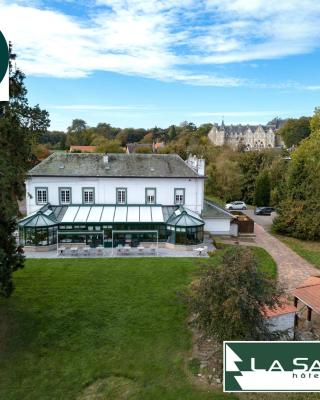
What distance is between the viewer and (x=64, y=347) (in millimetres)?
13492

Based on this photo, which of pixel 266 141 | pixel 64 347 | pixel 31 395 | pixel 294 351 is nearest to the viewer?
pixel 294 351

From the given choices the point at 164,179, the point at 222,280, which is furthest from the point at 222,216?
the point at 222,280

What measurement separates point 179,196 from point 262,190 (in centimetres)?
2039

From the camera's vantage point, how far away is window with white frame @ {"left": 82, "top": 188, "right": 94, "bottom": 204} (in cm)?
2892

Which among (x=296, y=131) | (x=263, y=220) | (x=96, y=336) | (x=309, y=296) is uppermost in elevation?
(x=296, y=131)

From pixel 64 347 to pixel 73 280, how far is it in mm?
5921

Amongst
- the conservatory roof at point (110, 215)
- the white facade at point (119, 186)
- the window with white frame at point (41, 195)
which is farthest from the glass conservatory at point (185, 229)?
the window with white frame at point (41, 195)

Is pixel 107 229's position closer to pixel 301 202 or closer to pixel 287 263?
pixel 287 263

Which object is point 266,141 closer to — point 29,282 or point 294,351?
point 29,282

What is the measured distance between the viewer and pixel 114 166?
29859mm

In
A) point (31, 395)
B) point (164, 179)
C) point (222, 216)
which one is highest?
point (164, 179)

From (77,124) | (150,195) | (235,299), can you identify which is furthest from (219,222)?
(77,124)

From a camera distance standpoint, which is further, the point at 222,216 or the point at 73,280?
the point at 222,216

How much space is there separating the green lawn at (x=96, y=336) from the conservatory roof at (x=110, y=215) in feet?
18.9
